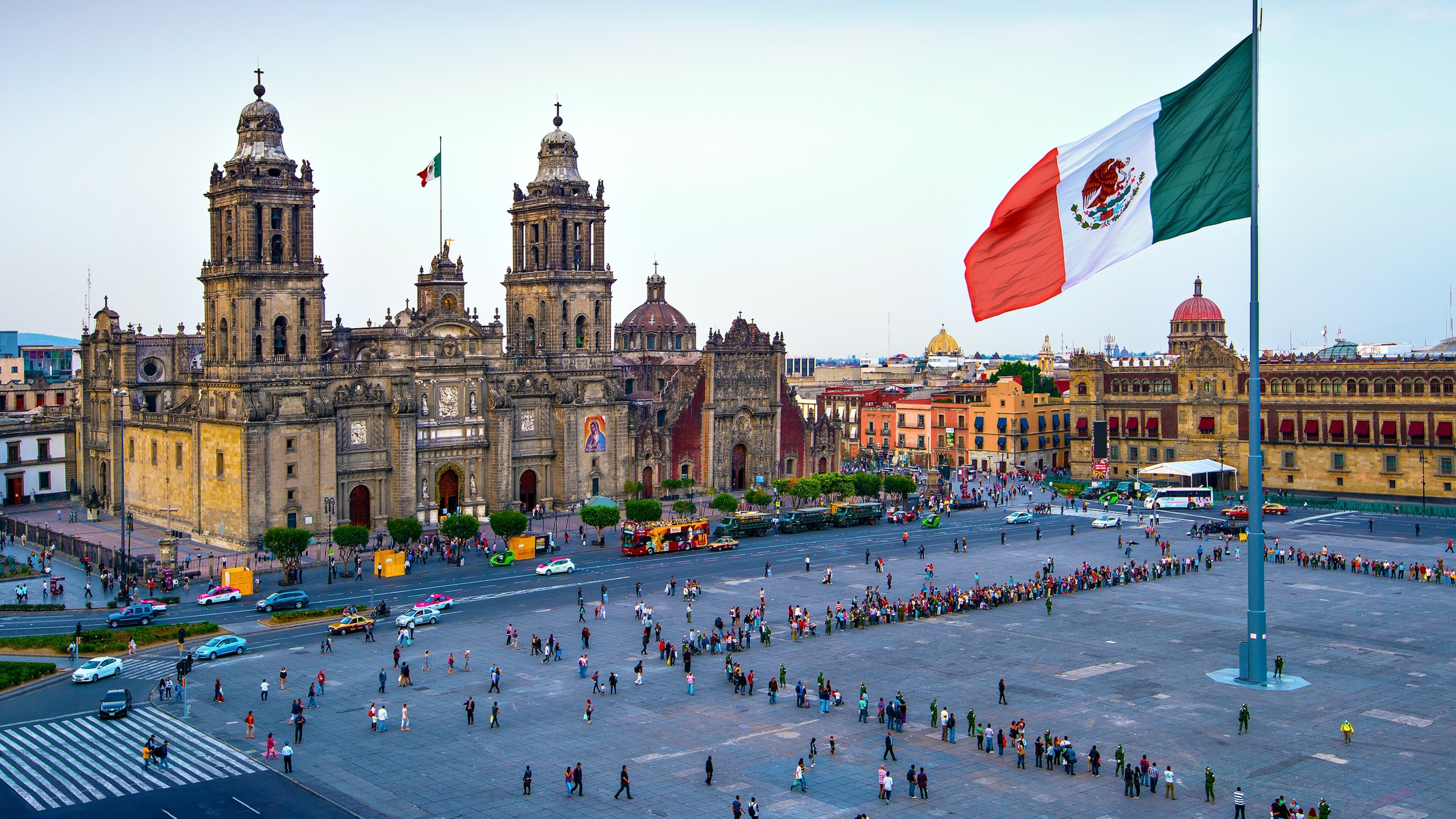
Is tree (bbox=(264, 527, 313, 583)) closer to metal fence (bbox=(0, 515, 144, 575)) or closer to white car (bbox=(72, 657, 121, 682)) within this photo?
metal fence (bbox=(0, 515, 144, 575))

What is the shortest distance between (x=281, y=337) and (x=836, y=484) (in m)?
40.3

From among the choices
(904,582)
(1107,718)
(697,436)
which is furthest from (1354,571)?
(697,436)

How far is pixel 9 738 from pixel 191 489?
145 ft

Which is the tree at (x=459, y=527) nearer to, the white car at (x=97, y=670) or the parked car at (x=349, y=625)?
the parked car at (x=349, y=625)

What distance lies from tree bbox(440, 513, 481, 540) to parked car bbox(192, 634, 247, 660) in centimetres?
2195

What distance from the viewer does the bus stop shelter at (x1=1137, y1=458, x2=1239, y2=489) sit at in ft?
355

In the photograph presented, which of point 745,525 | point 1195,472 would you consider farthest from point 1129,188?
point 1195,472

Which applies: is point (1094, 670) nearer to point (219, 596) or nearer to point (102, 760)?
point (102, 760)

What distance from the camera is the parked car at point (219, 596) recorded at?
64.6 m

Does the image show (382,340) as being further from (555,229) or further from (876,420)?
(876,420)

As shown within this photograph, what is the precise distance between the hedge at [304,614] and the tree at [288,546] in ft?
23.7

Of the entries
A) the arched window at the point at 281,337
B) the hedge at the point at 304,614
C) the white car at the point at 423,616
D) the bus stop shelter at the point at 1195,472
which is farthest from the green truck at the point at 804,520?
the hedge at the point at 304,614

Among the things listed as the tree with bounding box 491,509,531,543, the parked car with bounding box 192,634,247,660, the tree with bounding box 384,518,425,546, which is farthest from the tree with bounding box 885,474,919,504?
the parked car with bounding box 192,634,247,660

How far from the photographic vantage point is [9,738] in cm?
4278
